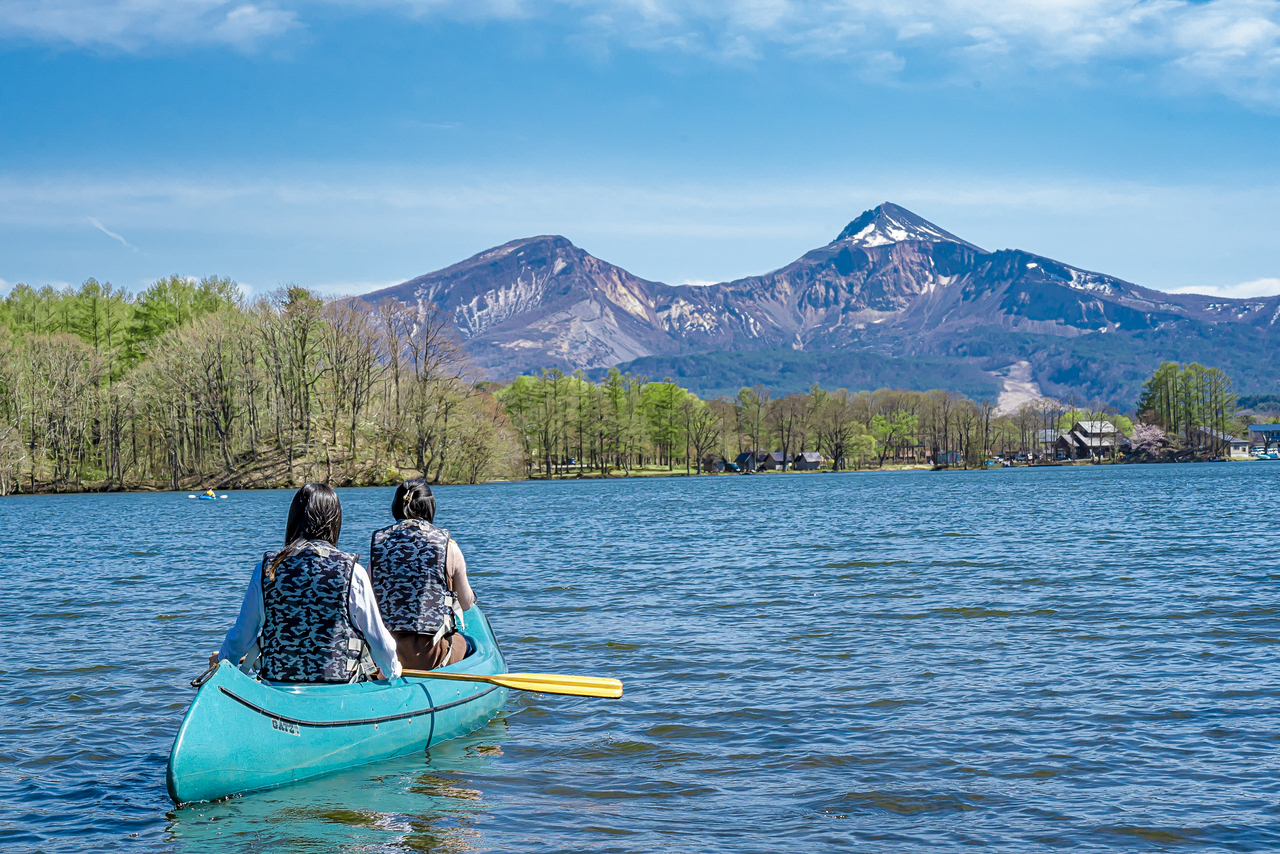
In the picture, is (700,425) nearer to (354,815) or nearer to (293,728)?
(293,728)

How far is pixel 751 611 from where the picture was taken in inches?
702

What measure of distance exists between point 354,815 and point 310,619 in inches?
61.5

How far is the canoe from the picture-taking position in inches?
301

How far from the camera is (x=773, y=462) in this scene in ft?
528

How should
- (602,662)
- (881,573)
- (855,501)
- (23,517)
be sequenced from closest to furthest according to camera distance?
(602,662), (881,573), (23,517), (855,501)

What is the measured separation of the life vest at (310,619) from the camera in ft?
25.0

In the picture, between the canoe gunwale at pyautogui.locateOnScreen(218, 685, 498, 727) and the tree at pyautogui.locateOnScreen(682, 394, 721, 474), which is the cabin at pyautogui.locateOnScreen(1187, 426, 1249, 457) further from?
the canoe gunwale at pyautogui.locateOnScreen(218, 685, 498, 727)

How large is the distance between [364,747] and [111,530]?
37.8 meters

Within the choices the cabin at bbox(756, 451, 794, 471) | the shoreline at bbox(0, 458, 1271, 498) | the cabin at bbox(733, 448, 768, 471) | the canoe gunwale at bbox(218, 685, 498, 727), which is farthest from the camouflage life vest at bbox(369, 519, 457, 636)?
the cabin at bbox(756, 451, 794, 471)

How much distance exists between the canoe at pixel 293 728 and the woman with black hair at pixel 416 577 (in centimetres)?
45

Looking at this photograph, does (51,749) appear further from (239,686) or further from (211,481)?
(211,481)

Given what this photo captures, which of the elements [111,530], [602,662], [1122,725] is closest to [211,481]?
[111,530]

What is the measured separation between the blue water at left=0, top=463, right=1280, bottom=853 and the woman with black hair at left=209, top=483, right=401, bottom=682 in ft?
3.70

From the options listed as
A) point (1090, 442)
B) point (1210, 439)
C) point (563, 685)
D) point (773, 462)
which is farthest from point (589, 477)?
point (563, 685)
